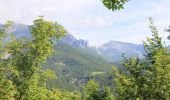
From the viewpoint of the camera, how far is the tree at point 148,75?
103 feet

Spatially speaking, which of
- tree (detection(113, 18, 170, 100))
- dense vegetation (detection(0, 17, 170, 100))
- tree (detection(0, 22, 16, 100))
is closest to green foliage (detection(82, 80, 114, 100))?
dense vegetation (detection(0, 17, 170, 100))

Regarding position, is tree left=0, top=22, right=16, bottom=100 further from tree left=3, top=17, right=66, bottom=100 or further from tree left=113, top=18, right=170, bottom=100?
tree left=113, top=18, right=170, bottom=100

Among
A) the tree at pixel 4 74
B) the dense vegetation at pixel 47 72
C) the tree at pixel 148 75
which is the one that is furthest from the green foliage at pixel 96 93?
the tree at pixel 148 75

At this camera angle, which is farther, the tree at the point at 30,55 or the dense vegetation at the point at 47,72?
the tree at the point at 30,55

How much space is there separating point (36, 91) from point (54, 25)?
25.2ft

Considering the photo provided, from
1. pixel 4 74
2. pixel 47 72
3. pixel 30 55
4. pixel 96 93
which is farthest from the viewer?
pixel 96 93

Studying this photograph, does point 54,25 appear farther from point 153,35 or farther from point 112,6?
point 112,6

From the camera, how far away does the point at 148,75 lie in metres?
32.1

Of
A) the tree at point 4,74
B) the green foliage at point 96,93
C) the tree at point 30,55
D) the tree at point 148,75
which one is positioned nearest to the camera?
the tree at point 148,75

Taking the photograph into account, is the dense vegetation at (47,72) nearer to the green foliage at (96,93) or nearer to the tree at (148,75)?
the tree at (148,75)

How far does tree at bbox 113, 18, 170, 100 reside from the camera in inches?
1235

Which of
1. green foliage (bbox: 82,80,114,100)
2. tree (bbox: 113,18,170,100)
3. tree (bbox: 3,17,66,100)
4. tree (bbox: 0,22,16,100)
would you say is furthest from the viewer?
green foliage (bbox: 82,80,114,100)

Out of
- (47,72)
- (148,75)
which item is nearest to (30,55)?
(47,72)

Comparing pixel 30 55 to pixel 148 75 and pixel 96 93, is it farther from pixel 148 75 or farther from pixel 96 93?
pixel 96 93
